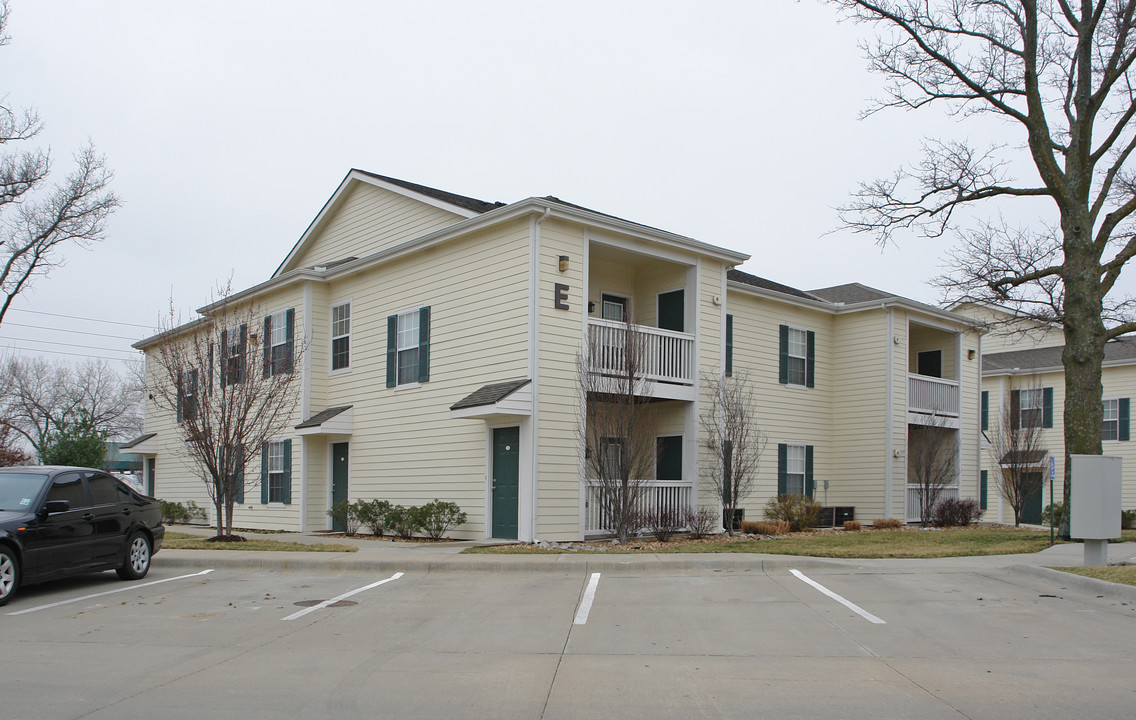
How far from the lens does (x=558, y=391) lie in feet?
57.4

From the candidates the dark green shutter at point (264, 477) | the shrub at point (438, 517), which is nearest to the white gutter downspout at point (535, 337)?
the shrub at point (438, 517)

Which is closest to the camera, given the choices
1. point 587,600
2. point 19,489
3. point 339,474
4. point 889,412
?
point 587,600

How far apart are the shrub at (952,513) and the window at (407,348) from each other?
Answer: 1450cm

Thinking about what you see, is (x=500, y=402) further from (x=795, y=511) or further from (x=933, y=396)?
(x=933, y=396)

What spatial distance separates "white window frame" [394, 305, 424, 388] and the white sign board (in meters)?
12.8

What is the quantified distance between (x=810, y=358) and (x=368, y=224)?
12.3m

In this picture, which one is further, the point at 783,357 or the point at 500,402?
the point at 783,357

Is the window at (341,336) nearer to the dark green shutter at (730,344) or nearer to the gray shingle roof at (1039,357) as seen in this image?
the dark green shutter at (730,344)

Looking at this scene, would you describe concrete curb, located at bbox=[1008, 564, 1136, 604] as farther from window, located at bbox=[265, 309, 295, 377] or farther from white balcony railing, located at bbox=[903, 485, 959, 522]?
window, located at bbox=[265, 309, 295, 377]

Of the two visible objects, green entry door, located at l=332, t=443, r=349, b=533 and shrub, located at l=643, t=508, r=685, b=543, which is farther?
green entry door, located at l=332, t=443, r=349, b=533

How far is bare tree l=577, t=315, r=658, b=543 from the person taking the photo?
16984mm

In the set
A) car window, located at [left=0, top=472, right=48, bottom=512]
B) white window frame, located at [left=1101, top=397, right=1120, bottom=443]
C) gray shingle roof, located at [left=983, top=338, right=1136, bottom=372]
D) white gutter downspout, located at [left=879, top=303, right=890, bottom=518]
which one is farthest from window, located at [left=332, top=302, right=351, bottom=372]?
white window frame, located at [left=1101, top=397, right=1120, bottom=443]

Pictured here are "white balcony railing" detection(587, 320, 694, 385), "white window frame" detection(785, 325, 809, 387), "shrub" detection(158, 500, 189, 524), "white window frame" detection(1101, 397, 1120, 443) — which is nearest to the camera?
"white balcony railing" detection(587, 320, 694, 385)

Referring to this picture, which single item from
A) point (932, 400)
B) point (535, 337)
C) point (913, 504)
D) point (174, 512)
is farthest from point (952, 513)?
point (174, 512)
